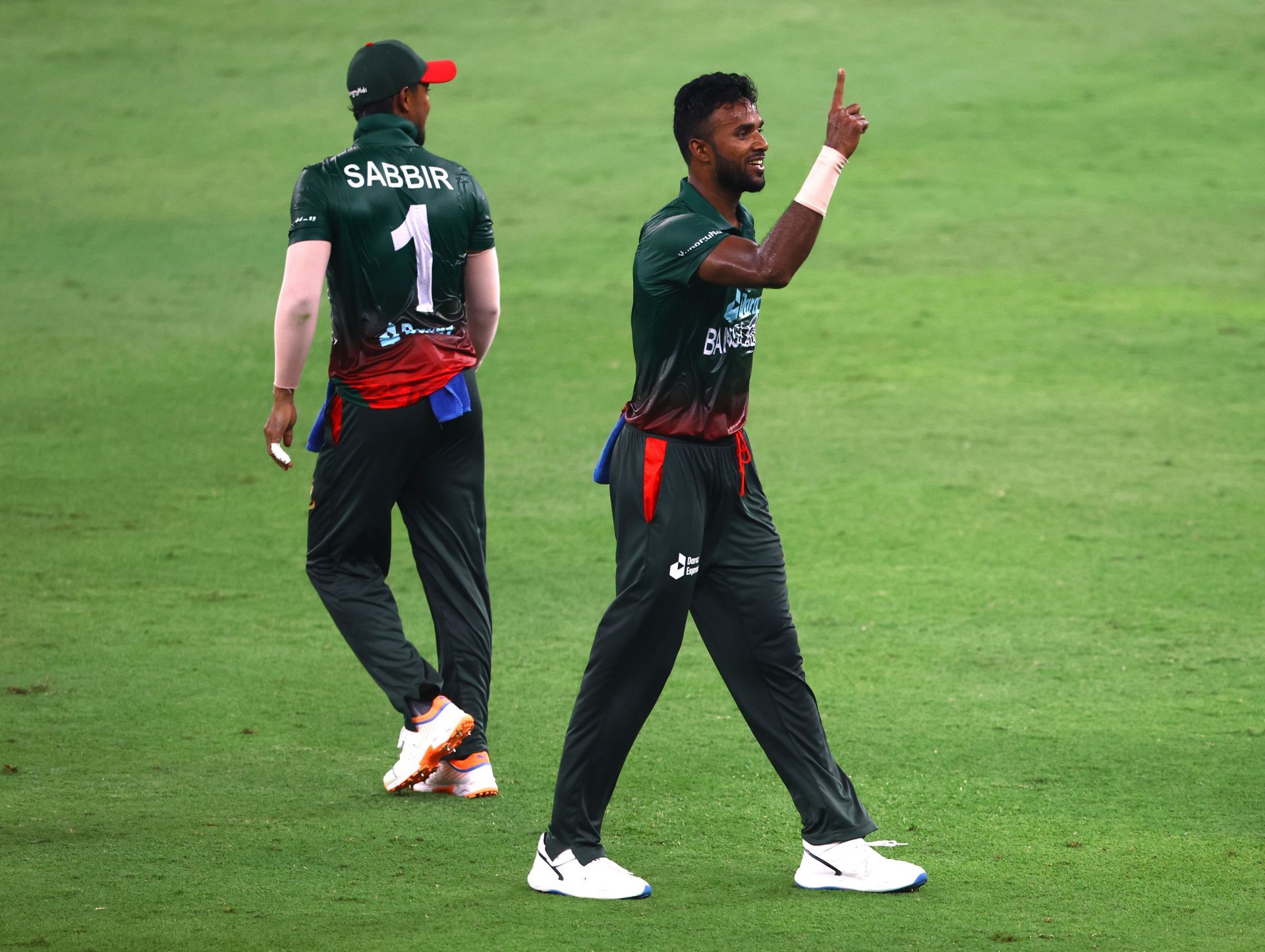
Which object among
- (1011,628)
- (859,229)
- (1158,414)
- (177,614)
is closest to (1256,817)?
(1011,628)

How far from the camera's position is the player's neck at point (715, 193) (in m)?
4.55

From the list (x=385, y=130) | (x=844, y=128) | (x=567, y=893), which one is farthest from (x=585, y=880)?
(x=385, y=130)

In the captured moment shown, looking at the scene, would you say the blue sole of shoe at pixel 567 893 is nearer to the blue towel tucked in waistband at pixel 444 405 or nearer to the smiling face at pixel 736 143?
the blue towel tucked in waistband at pixel 444 405

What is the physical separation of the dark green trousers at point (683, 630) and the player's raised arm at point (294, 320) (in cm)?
122

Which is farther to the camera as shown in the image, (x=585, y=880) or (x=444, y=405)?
(x=444, y=405)

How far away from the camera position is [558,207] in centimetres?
1603

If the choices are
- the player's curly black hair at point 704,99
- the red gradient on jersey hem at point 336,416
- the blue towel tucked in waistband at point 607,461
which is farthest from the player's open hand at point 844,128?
the red gradient on jersey hem at point 336,416

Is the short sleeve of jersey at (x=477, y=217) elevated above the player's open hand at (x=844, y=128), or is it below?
below

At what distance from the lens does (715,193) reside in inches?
179

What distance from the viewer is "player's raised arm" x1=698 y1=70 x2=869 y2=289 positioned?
13.6 ft

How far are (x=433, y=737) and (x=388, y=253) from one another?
153 centimetres

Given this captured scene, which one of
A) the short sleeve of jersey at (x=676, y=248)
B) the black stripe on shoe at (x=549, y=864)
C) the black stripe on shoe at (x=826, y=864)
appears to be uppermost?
the short sleeve of jersey at (x=676, y=248)

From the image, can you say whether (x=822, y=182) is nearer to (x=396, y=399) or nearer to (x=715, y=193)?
(x=715, y=193)

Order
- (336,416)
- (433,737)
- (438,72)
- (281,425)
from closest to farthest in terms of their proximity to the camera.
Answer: (433,737) < (281,425) < (336,416) < (438,72)
